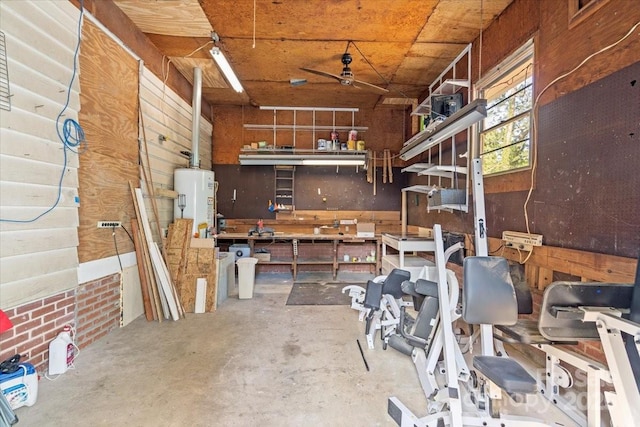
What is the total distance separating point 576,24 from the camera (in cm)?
214

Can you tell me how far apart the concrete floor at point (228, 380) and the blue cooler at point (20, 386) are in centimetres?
6

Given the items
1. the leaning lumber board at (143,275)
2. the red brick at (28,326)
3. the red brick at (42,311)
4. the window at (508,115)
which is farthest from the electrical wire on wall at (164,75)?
the window at (508,115)

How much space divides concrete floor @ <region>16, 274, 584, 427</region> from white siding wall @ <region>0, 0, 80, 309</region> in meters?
0.77

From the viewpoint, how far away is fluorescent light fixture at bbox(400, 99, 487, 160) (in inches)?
95.3

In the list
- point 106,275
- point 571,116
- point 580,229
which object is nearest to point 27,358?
point 106,275

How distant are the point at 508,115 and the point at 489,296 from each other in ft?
7.12

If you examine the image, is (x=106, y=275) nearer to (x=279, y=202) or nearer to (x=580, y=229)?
(x=279, y=202)

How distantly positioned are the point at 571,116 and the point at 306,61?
10.4 ft

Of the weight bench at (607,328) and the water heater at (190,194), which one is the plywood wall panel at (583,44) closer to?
the weight bench at (607,328)

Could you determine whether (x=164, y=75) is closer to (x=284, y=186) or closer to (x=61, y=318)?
(x=284, y=186)

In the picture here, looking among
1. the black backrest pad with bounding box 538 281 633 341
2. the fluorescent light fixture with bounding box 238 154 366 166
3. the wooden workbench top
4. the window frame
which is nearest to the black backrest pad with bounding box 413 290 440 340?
the black backrest pad with bounding box 538 281 633 341

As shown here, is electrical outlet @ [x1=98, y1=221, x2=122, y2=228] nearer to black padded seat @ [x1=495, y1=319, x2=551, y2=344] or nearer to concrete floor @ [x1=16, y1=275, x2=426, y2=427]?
concrete floor @ [x1=16, y1=275, x2=426, y2=427]

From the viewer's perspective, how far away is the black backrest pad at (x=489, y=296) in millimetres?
1721

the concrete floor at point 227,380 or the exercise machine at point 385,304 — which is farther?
the exercise machine at point 385,304
